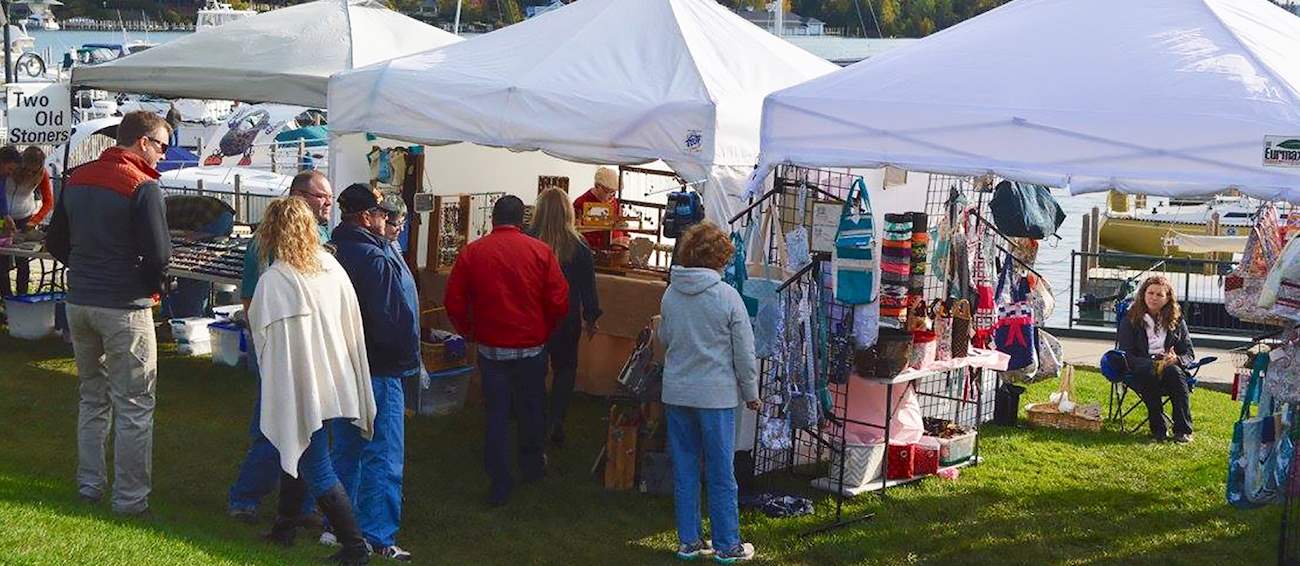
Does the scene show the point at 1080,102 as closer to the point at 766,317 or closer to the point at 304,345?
the point at 766,317

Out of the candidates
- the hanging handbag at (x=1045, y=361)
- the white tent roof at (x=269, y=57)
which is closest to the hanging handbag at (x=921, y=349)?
the hanging handbag at (x=1045, y=361)

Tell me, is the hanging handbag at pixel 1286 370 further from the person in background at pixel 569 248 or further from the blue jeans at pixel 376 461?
the blue jeans at pixel 376 461

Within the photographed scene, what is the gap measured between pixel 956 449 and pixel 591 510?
7.47 feet

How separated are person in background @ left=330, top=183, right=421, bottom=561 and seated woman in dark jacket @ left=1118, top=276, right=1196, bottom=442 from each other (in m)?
5.33

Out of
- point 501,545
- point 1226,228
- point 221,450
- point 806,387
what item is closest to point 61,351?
point 221,450

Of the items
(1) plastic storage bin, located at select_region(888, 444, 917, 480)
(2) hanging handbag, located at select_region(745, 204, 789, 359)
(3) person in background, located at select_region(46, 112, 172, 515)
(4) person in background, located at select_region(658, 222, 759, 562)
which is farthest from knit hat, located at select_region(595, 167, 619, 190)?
(3) person in background, located at select_region(46, 112, 172, 515)

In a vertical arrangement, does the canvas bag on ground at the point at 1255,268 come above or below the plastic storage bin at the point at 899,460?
above

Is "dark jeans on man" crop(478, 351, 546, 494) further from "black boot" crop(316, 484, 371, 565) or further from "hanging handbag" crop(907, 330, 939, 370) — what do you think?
"hanging handbag" crop(907, 330, 939, 370)

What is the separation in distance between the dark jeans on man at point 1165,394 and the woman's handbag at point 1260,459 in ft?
8.97

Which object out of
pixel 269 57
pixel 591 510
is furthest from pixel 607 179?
pixel 591 510

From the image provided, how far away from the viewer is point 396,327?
6.09 metres

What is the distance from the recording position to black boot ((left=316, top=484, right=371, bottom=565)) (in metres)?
5.67

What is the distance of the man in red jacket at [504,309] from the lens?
23.9 ft

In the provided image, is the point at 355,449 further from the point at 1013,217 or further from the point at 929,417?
the point at 1013,217
